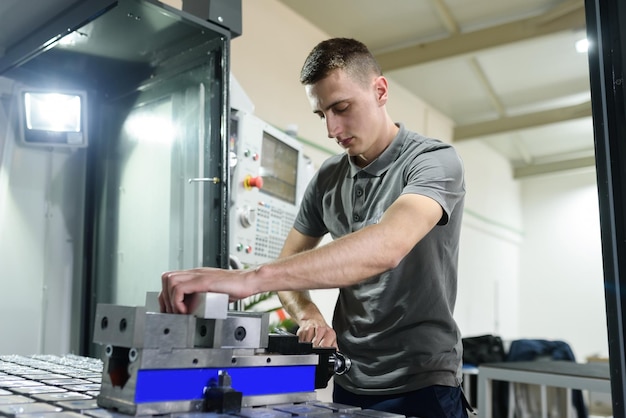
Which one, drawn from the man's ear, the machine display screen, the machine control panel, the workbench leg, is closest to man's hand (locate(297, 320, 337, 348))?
the man's ear

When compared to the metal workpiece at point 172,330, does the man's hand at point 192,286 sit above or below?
above

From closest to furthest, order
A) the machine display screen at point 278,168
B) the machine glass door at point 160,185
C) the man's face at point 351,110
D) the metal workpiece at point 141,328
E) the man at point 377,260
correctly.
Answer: the metal workpiece at point 141,328, the man at point 377,260, the man's face at point 351,110, the machine glass door at point 160,185, the machine display screen at point 278,168

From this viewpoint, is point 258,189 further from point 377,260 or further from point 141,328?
point 141,328

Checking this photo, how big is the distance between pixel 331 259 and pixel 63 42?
5.01 feet

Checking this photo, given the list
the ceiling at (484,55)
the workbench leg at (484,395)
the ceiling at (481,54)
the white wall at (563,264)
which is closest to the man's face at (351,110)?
the workbench leg at (484,395)

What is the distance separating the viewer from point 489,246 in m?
7.40

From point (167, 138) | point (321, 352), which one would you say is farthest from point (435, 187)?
point (167, 138)

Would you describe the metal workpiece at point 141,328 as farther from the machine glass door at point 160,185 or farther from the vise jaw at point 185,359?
the machine glass door at point 160,185

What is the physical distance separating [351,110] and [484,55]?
4.01 metres

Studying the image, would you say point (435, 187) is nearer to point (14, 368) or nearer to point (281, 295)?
point (281, 295)

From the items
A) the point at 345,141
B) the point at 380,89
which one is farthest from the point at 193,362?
the point at 380,89

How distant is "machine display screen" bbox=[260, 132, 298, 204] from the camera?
243 cm

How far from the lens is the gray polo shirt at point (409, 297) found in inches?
50.9

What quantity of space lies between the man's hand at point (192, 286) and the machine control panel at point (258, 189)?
3.56 feet
